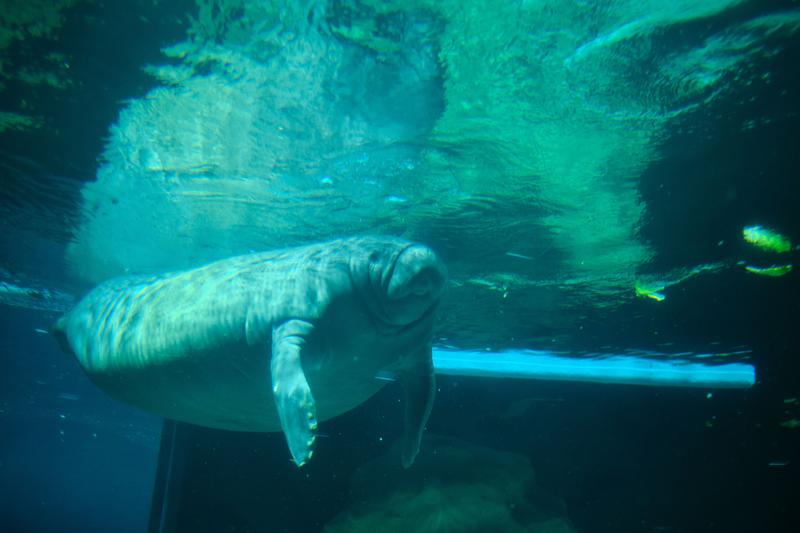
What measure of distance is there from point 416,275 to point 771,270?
7.21 metres

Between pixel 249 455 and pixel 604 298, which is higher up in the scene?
pixel 604 298

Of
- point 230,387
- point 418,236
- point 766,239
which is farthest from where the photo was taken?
point 418,236

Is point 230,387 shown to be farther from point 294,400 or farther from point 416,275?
point 416,275

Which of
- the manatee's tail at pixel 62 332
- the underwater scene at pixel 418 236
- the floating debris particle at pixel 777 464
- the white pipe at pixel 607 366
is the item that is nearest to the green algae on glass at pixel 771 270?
the underwater scene at pixel 418 236

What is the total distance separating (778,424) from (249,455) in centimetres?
940

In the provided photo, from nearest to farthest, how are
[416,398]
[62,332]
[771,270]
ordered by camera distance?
[416,398], [62,332], [771,270]

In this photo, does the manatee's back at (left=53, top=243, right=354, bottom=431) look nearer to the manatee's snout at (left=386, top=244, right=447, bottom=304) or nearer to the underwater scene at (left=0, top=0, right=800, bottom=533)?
the underwater scene at (left=0, top=0, right=800, bottom=533)

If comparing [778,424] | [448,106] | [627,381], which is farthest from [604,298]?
[448,106]

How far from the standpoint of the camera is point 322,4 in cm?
435

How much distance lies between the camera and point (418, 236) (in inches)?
324

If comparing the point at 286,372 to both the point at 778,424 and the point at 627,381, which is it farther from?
the point at 778,424

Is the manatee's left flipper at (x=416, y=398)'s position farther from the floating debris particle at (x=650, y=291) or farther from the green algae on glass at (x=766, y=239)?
the floating debris particle at (x=650, y=291)

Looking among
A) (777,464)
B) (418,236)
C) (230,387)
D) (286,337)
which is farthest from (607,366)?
(286,337)

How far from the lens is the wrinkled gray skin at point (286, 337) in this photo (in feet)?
12.6
